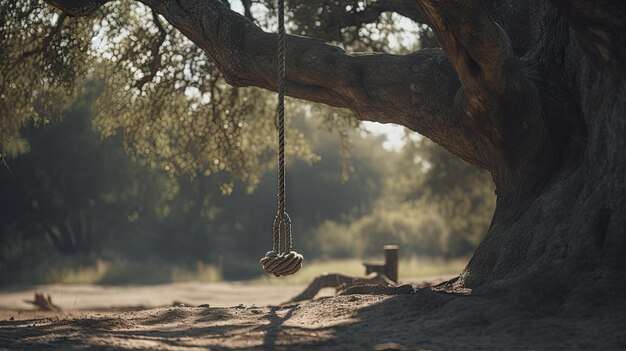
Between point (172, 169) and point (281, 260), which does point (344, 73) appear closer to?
point (281, 260)

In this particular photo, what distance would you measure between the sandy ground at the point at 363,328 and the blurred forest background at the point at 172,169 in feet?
14.1

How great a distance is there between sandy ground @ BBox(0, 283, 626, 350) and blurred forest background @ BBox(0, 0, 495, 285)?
169 inches

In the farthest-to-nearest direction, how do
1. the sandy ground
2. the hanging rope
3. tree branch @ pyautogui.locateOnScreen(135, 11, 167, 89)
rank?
tree branch @ pyautogui.locateOnScreen(135, 11, 167, 89)
the hanging rope
the sandy ground

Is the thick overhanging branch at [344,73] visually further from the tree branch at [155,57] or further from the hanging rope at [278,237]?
the tree branch at [155,57]

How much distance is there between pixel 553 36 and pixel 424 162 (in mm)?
18298

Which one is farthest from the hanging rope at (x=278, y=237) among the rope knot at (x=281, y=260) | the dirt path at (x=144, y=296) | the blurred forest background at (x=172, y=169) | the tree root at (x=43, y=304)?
the tree root at (x=43, y=304)

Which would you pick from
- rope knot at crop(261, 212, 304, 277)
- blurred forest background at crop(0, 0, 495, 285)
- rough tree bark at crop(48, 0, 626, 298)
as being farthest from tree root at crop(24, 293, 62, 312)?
rope knot at crop(261, 212, 304, 277)

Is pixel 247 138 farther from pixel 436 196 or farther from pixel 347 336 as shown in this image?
pixel 347 336

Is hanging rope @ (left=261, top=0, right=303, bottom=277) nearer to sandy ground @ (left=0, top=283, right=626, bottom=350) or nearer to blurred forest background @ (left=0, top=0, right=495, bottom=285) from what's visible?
sandy ground @ (left=0, top=283, right=626, bottom=350)

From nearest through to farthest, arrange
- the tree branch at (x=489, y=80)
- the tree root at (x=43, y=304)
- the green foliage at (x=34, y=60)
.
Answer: the tree branch at (x=489, y=80) → the green foliage at (x=34, y=60) → the tree root at (x=43, y=304)

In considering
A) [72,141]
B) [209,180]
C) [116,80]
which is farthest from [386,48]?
[209,180]

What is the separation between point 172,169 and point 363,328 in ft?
35.6

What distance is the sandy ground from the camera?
19.8 feet

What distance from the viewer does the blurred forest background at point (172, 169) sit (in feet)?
47.6
